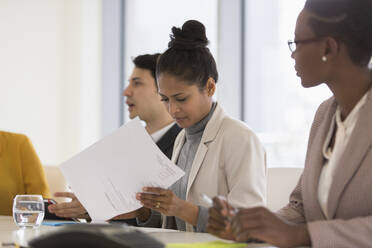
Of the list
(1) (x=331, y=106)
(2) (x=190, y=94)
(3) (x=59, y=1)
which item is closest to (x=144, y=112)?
(2) (x=190, y=94)

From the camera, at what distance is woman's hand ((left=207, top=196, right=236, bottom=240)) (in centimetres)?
138

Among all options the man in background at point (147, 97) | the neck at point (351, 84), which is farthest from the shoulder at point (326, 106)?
the man in background at point (147, 97)

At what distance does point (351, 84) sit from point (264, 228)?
49cm

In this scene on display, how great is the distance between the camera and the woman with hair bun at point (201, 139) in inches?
77.3

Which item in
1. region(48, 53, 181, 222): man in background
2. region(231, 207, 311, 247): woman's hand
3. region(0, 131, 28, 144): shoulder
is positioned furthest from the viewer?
region(48, 53, 181, 222): man in background

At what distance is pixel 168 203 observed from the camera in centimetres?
177

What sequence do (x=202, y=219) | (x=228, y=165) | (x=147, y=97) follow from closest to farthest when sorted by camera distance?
(x=202, y=219) < (x=228, y=165) < (x=147, y=97)

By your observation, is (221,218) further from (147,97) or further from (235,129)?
(147,97)

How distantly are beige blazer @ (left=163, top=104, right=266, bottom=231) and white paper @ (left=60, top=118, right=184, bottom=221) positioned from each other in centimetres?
30

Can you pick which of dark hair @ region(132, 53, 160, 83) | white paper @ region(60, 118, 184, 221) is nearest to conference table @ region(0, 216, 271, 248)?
white paper @ region(60, 118, 184, 221)

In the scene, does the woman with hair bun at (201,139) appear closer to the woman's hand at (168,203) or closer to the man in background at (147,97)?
the woman's hand at (168,203)

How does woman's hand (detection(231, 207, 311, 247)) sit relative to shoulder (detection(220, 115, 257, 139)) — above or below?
below

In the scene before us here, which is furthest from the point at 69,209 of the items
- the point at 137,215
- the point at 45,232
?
the point at 45,232

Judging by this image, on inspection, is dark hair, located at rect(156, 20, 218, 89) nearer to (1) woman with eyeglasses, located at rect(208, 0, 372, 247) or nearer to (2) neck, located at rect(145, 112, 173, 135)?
(1) woman with eyeglasses, located at rect(208, 0, 372, 247)
